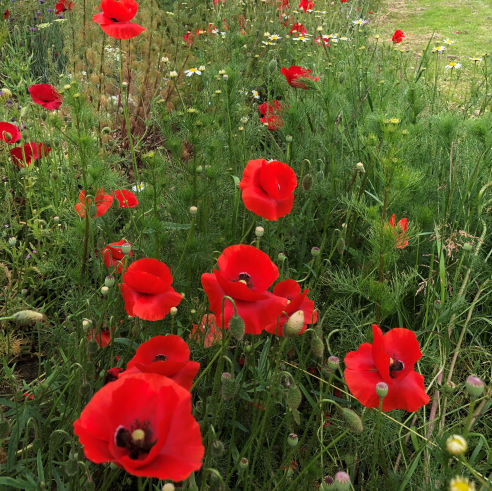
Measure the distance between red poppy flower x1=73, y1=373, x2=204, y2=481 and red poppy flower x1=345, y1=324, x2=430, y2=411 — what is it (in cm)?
40

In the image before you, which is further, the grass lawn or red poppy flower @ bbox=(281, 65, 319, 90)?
the grass lawn

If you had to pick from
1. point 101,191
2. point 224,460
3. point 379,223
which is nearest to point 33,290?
point 101,191

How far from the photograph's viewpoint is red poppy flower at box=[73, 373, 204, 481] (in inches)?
29.0

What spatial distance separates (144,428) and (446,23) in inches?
316

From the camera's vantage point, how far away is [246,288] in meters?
1.05

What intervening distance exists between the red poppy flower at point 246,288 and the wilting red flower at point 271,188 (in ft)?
0.73

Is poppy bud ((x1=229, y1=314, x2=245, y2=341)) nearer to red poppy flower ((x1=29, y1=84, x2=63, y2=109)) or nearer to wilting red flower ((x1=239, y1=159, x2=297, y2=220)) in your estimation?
wilting red flower ((x1=239, y1=159, x2=297, y2=220))

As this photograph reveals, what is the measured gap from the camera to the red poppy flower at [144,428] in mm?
736

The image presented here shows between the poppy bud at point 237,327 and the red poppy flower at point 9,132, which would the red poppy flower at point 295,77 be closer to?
the red poppy flower at point 9,132

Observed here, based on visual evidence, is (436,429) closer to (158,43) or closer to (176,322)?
(176,322)

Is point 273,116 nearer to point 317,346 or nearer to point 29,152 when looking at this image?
point 29,152

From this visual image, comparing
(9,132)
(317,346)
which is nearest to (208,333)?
(317,346)

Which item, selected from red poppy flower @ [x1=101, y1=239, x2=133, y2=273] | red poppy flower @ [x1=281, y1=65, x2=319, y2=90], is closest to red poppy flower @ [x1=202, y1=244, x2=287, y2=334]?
red poppy flower @ [x1=101, y1=239, x2=133, y2=273]

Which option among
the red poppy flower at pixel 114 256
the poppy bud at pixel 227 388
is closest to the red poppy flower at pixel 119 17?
the red poppy flower at pixel 114 256
